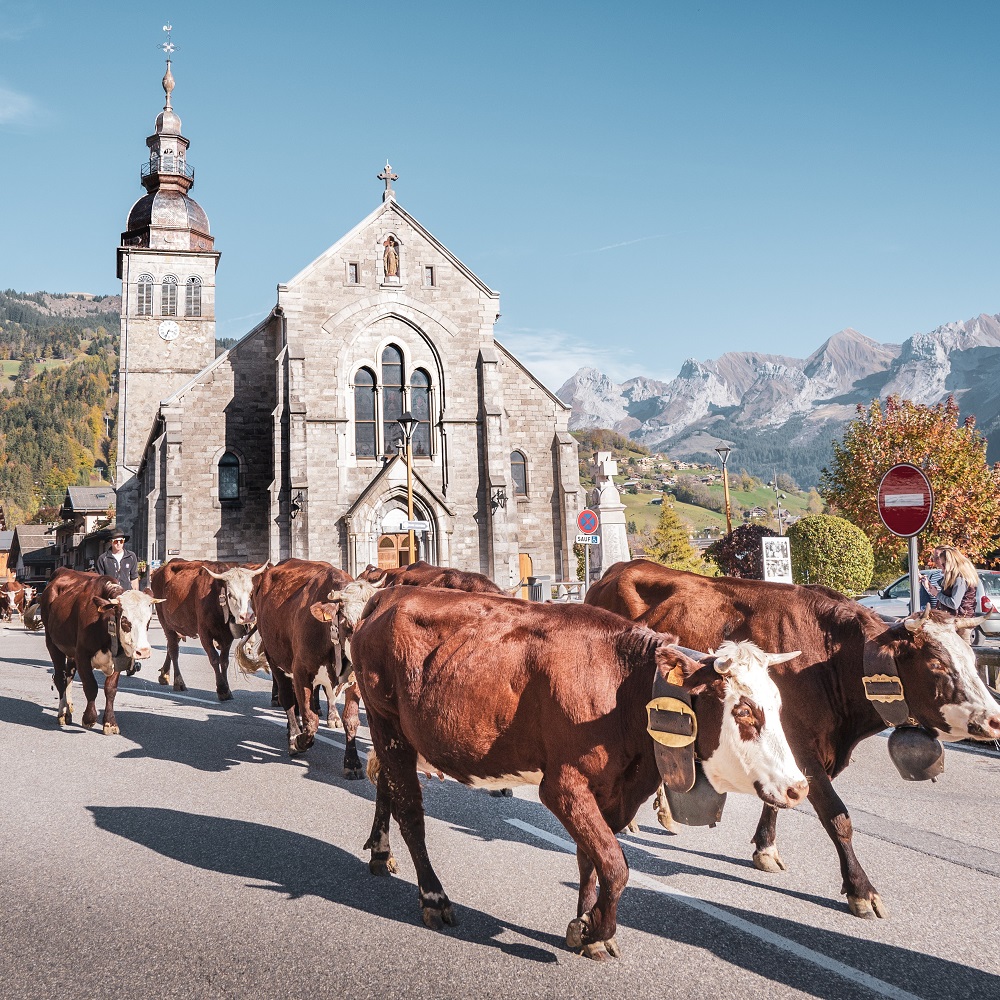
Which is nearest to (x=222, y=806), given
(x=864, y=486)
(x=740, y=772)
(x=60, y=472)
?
(x=740, y=772)

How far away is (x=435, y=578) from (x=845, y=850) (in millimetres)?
5379

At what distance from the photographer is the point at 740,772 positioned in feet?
12.0

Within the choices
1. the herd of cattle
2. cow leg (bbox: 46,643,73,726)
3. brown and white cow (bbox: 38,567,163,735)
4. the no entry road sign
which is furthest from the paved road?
the no entry road sign

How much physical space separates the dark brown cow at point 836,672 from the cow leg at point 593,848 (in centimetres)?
156

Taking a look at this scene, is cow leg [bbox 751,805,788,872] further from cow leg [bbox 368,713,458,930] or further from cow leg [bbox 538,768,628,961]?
cow leg [bbox 368,713,458,930]

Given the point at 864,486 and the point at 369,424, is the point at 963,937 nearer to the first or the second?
the point at 369,424

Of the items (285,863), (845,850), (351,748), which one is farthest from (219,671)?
(845,850)

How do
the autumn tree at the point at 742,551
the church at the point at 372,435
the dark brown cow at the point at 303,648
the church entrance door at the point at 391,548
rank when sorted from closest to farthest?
the dark brown cow at the point at 303,648, the church at the point at 372,435, the church entrance door at the point at 391,548, the autumn tree at the point at 742,551

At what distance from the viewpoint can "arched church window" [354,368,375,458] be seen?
31859 mm

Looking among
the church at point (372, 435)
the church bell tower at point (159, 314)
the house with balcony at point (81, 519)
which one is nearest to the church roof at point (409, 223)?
the church at point (372, 435)

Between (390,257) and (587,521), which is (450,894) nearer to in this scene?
(587,521)

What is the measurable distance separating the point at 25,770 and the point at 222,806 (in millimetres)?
2677

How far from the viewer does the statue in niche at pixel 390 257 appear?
3253 centimetres

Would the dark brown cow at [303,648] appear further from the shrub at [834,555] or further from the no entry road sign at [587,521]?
the shrub at [834,555]
